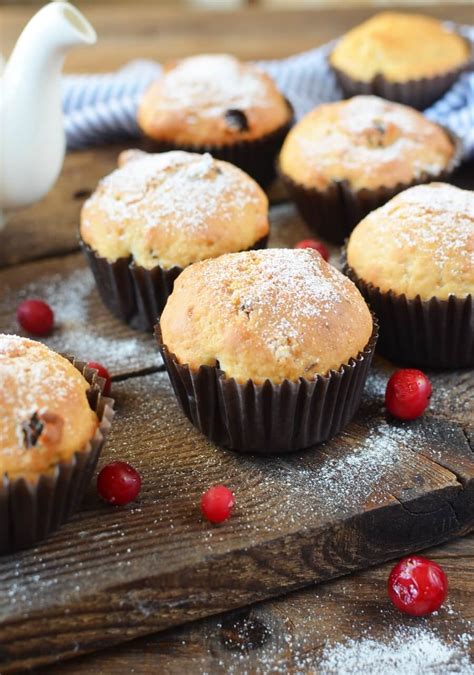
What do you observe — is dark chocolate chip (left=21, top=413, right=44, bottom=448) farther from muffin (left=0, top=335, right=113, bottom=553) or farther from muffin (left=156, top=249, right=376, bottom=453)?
muffin (left=156, top=249, right=376, bottom=453)

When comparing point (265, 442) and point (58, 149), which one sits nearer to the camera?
point (265, 442)

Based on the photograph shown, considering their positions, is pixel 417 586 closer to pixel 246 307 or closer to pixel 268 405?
pixel 268 405

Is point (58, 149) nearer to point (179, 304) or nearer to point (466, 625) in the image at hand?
point (179, 304)

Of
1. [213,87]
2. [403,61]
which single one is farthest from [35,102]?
[403,61]

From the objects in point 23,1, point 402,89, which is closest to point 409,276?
point 402,89

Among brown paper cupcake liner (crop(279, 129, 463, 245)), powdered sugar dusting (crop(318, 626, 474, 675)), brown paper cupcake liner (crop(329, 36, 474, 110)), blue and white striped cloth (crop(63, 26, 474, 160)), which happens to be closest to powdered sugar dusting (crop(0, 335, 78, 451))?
powdered sugar dusting (crop(318, 626, 474, 675))

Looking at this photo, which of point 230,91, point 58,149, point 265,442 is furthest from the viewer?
point 230,91

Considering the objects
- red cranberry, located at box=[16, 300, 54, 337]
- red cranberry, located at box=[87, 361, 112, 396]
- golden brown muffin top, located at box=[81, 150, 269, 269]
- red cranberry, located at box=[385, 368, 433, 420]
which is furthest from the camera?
red cranberry, located at box=[16, 300, 54, 337]
